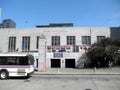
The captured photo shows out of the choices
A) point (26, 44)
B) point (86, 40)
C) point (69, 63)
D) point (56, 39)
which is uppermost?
point (56, 39)

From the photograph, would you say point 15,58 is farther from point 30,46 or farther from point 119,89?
point 30,46

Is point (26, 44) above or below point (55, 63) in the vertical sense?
above

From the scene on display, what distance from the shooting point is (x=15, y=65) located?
22.5 metres

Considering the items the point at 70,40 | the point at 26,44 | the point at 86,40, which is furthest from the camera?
the point at 26,44

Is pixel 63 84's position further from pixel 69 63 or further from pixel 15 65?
pixel 69 63

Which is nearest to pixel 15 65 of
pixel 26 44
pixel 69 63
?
pixel 69 63

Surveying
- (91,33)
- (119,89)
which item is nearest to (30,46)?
(91,33)

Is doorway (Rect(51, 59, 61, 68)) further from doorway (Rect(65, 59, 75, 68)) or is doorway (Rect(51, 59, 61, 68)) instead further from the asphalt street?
the asphalt street

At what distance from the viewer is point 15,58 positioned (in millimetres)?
22750

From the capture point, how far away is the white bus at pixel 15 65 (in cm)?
2233

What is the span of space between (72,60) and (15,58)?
115ft

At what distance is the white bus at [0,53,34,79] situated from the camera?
73.3ft

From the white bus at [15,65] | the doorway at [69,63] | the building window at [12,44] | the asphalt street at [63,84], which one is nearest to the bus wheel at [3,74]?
the white bus at [15,65]

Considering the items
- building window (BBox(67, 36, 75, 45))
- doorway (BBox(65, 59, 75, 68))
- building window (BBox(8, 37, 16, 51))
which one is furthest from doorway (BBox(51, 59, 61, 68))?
building window (BBox(8, 37, 16, 51))
